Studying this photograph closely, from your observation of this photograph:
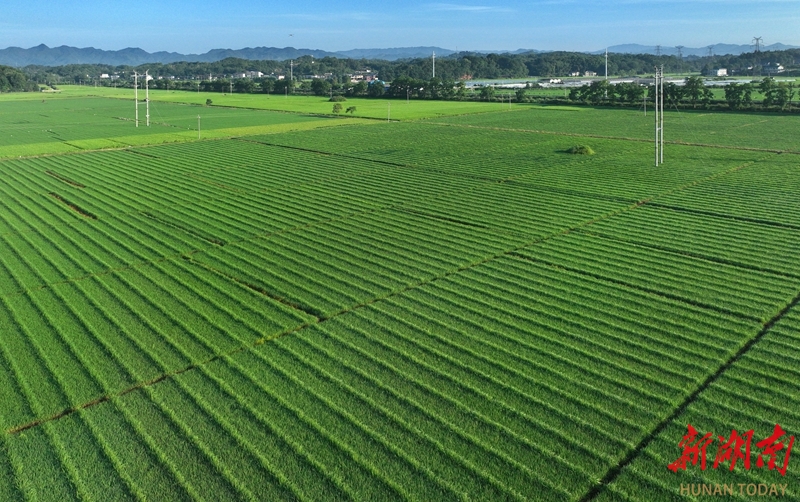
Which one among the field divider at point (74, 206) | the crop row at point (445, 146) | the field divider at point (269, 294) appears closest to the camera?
the field divider at point (269, 294)

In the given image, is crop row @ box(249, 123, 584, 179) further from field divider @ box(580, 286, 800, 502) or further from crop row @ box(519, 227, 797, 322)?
field divider @ box(580, 286, 800, 502)

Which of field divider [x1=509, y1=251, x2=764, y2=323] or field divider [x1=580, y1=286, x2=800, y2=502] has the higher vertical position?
field divider [x1=509, y1=251, x2=764, y2=323]

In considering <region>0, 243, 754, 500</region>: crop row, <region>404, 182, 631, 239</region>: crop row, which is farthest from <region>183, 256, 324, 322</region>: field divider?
<region>404, 182, 631, 239</region>: crop row

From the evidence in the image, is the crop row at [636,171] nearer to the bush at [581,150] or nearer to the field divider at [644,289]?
the bush at [581,150]

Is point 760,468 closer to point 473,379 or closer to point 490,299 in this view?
point 473,379

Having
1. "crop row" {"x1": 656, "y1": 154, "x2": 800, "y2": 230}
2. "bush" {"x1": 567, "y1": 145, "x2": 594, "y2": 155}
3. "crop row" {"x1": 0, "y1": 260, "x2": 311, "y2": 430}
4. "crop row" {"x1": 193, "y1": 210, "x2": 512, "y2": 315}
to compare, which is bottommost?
"crop row" {"x1": 0, "y1": 260, "x2": 311, "y2": 430}

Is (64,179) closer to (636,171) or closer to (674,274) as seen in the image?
(674,274)

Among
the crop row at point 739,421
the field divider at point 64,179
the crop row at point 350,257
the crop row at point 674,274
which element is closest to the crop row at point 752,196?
the crop row at point 674,274
